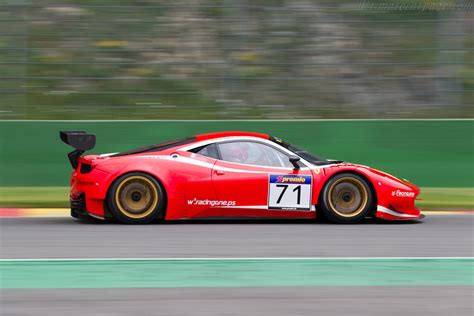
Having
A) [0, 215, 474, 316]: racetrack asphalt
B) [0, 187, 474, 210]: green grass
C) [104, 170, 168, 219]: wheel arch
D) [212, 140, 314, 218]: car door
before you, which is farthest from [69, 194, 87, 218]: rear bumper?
[0, 187, 474, 210]: green grass

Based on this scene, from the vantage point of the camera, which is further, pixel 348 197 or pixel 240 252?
pixel 348 197

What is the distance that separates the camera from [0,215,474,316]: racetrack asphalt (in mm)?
5527

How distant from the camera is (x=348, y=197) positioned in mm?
9828

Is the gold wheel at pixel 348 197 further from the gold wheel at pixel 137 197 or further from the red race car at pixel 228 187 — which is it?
the gold wheel at pixel 137 197

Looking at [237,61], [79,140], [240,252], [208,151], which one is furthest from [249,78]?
[240,252]

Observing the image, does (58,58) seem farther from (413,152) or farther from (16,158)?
(413,152)

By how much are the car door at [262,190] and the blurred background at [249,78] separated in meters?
3.47

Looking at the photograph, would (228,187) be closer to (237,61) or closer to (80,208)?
(80,208)

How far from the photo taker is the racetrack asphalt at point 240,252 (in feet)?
18.1

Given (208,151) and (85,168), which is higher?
(208,151)

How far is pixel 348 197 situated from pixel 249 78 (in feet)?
15.7

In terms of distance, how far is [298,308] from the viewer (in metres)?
5.51

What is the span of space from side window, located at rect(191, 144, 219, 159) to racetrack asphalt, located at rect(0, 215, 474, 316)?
2.58 ft

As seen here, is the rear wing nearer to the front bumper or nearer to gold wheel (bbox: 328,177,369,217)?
gold wheel (bbox: 328,177,369,217)
